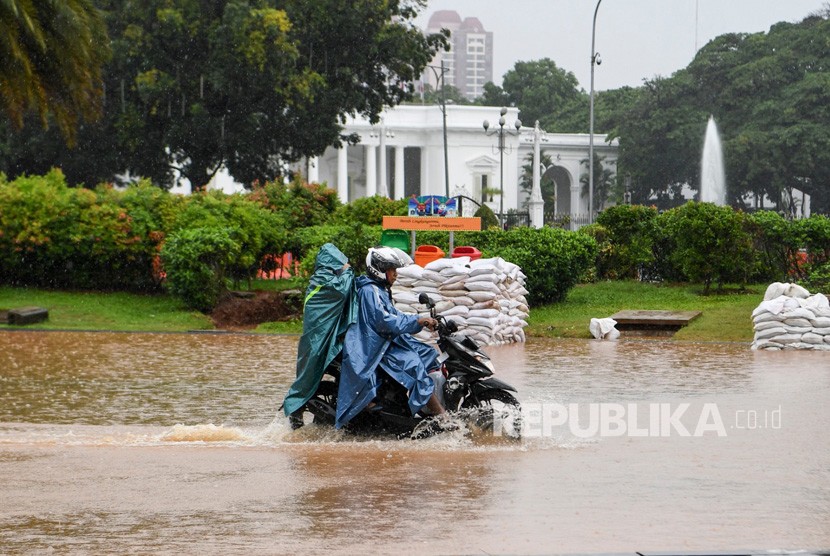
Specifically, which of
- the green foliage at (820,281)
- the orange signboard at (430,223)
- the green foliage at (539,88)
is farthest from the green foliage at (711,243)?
Answer: the green foliage at (539,88)

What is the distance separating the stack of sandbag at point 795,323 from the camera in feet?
53.4

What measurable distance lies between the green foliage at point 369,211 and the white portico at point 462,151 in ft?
149

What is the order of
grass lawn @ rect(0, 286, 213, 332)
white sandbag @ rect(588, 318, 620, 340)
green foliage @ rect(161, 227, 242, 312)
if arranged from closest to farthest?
white sandbag @ rect(588, 318, 620, 340)
grass lawn @ rect(0, 286, 213, 332)
green foliage @ rect(161, 227, 242, 312)

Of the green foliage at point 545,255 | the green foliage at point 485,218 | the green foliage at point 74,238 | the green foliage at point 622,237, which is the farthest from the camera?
the green foliage at point 485,218

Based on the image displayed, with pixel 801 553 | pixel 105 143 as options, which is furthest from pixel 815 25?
pixel 801 553

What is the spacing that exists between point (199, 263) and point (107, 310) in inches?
84.0

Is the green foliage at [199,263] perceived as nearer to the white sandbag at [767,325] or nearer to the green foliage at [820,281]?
the white sandbag at [767,325]

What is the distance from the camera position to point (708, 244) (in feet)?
75.5

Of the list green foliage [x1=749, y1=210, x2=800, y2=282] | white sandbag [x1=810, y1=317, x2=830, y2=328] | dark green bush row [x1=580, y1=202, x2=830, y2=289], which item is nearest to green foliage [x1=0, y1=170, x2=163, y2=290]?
dark green bush row [x1=580, y1=202, x2=830, y2=289]

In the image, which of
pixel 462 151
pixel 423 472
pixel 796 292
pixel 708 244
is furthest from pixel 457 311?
pixel 462 151

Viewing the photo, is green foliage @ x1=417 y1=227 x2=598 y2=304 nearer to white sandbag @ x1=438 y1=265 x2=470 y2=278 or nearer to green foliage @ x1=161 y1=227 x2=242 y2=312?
white sandbag @ x1=438 y1=265 x2=470 y2=278

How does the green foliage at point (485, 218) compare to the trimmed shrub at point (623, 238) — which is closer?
the trimmed shrub at point (623, 238)

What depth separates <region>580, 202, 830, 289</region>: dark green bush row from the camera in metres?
23.0

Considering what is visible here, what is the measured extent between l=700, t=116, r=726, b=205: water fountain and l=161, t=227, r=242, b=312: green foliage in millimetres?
45469
